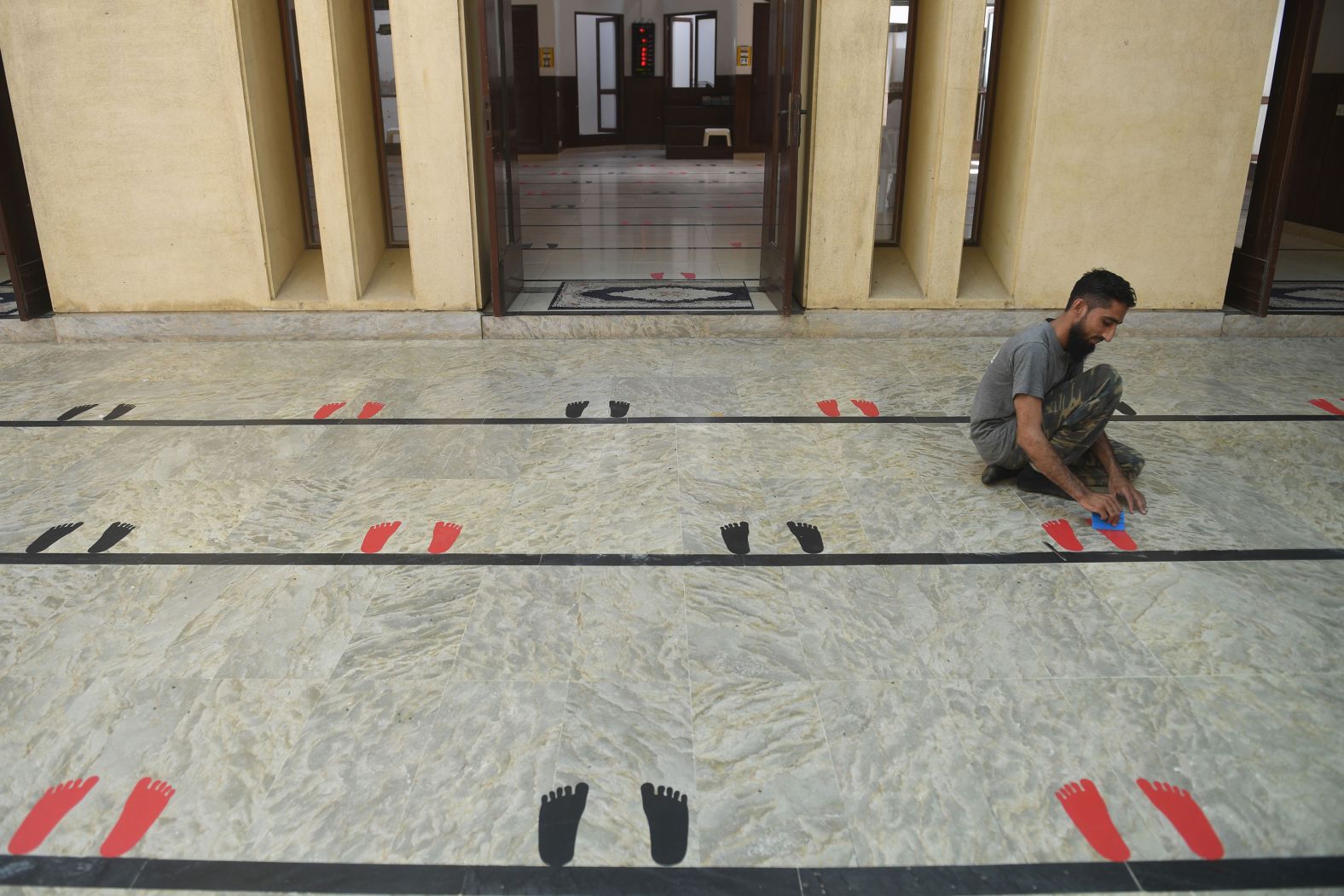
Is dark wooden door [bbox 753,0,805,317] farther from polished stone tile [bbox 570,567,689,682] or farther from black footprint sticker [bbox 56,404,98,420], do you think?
black footprint sticker [bbox 56,404,98,420]

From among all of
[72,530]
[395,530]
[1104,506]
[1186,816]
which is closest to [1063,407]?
[1104,506]

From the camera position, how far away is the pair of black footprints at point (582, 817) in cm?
188

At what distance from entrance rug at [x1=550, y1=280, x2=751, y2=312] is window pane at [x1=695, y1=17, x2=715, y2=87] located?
1157 centimetres

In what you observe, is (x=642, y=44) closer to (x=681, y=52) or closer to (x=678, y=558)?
(x=681, y=52)

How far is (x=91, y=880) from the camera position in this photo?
1.82m

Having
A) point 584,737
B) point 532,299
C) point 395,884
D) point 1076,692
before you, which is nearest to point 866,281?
point 532,299

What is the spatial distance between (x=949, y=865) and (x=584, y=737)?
2.62 ft

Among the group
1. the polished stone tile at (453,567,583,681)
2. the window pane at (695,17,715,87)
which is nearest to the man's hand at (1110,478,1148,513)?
the polished stone tile at (453,567,583,681)

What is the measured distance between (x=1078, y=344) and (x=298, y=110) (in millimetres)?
4443

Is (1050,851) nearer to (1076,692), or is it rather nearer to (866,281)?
(1076,692)

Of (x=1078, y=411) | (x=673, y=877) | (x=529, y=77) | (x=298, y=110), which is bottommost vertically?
(x=673, y=877)

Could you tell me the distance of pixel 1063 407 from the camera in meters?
3.16

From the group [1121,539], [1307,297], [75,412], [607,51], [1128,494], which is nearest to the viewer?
[1121,539]

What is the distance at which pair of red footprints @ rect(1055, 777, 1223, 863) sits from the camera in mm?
1870
